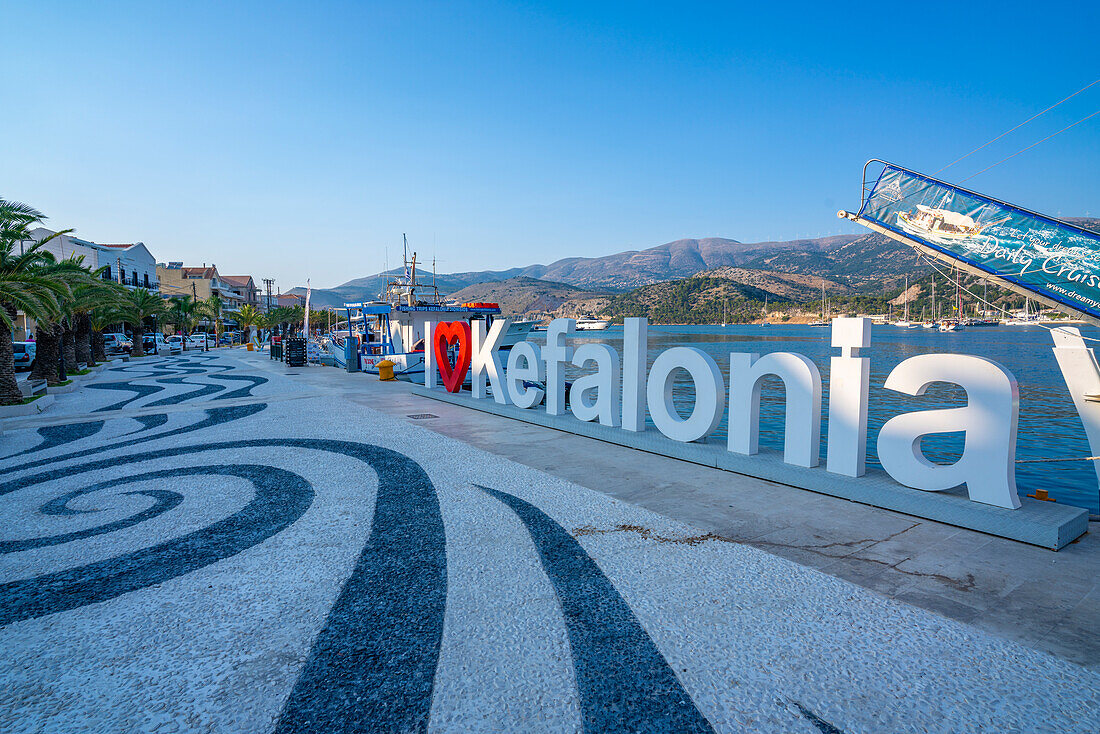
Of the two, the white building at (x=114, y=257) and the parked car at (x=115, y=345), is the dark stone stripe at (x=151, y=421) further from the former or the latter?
the white building at (x=114, y=257)

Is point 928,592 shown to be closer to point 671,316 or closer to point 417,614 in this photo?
point 417,614

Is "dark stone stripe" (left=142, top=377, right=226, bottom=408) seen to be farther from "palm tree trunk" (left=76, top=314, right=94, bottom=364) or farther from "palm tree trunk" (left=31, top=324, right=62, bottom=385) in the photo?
"palm tree trunk" (left=76, top=314, right=94, bottom=364)

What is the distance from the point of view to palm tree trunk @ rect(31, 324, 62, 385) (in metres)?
18.0

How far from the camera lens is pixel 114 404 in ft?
47.9

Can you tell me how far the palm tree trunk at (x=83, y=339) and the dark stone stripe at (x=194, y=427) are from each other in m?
18.0

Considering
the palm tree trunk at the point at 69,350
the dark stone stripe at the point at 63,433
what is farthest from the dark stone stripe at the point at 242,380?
the palm tree trunk at the point at 69,350

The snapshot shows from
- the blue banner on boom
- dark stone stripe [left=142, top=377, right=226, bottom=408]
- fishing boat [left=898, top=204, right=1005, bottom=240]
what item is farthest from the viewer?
dark stone stripe [left=142, top=377, right=226, bottom=408]

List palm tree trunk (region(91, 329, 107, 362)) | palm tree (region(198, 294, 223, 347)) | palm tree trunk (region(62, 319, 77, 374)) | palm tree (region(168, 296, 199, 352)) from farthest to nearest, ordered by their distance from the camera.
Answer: palm tree (region(198, 294, 223, 347)) → palm tree (region(168, 296, 199, 352)) → palm tree trunk (region(91, 329, 107, 362)) → palm tree trunk (region(62, 319, 77, 374))

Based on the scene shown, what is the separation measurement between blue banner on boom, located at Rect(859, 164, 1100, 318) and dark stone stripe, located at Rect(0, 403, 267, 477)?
506 inches

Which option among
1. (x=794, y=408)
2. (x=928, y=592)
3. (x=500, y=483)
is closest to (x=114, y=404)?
(x=500, y=483)

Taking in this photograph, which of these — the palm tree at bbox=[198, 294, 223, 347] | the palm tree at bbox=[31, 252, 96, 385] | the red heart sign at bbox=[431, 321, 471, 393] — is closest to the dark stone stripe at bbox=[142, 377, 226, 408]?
the palm tree at bbox=[31, 252, 96, 385]

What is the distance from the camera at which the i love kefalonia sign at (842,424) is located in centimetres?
508

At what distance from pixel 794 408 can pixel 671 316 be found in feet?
469

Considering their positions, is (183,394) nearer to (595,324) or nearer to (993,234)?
(993,234)
